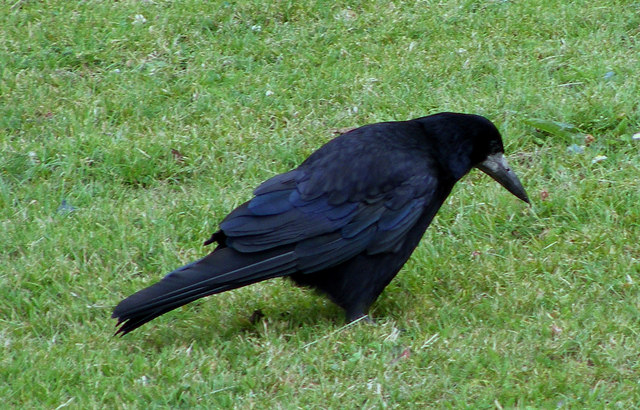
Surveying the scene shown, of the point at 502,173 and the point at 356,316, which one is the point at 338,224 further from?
the point at 502,173

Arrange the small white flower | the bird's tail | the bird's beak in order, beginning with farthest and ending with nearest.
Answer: the small white flower < the bird's beak < the bird's tail

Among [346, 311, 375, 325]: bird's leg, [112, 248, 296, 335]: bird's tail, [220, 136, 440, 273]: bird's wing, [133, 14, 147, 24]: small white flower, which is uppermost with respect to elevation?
[220, 136, 440, 273]: bird's wing

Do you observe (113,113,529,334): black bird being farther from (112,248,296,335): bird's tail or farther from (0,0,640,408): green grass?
(0,0,640,408): green grass

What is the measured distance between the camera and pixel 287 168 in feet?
19.7

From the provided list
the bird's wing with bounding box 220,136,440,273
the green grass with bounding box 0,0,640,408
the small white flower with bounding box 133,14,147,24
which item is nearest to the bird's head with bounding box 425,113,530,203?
the bird's wing with bounding box 220,136,440,273

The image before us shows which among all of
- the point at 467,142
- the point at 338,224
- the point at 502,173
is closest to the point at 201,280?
the point at 338,224

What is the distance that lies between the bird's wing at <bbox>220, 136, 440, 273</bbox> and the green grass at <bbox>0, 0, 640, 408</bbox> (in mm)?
392

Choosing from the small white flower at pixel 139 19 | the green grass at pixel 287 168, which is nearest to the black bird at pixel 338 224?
the green grass at pixel 287 168

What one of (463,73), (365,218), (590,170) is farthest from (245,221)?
(463,73)

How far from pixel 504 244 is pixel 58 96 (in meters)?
3.28

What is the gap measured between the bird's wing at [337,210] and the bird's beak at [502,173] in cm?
48

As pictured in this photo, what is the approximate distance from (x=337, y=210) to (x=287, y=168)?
147 centimetres

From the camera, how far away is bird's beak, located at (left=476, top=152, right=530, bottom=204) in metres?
5.10

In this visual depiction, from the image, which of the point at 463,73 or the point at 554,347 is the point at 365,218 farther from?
the point at 463,73
